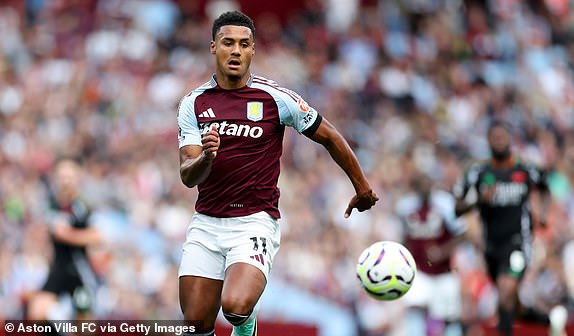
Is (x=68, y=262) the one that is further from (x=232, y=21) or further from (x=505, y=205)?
(x=232, y=21)

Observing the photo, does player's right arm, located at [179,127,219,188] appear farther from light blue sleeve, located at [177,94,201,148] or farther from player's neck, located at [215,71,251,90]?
player's neck, located at [215,71,251,90]

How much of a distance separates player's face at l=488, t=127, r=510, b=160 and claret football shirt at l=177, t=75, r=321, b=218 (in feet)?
14.6

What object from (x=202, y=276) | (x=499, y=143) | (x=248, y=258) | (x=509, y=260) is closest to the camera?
(x=248, y=258)

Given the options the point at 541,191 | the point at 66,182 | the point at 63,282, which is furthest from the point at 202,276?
the point at 541,191

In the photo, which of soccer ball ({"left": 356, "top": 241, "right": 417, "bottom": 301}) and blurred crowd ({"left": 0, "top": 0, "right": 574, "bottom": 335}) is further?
blurred crowd ({"left": 0, "top": 0, "right": 574, "bottom": 335})

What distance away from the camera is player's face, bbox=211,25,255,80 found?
8.77m

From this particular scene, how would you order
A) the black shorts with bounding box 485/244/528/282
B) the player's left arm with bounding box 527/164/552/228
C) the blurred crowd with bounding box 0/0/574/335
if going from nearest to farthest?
the black shorts with bounding box 485/244/528/282, the player's left arm with bounding box 527/164/552/228, the blurred crowd with bounding box 0/0/574/335

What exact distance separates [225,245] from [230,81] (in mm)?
1144

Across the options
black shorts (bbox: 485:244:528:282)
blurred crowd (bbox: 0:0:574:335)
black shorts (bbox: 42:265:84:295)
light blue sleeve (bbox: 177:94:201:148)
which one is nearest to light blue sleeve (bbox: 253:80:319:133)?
light blue sleeve (bbox: 177:94:201:148)

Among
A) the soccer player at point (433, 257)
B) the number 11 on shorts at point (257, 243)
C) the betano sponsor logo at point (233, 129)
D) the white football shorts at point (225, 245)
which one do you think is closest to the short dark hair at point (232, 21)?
the betano sponsor logo at point (233, 129)

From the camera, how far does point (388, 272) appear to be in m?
9.91

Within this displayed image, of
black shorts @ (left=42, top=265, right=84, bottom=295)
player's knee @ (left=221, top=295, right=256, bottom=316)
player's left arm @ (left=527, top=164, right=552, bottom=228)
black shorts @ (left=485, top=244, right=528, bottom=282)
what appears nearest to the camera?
player's knee @ (left=221, top=295, right=256, bottom=316)

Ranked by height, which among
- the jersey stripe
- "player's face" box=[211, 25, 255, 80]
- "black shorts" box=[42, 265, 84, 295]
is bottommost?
"black shorts" box=[42, 265, 84, 295]

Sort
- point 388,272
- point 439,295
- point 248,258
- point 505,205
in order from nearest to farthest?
1. point 248,258
2. point 388,272
3. point 505,205
4. point 439,295
